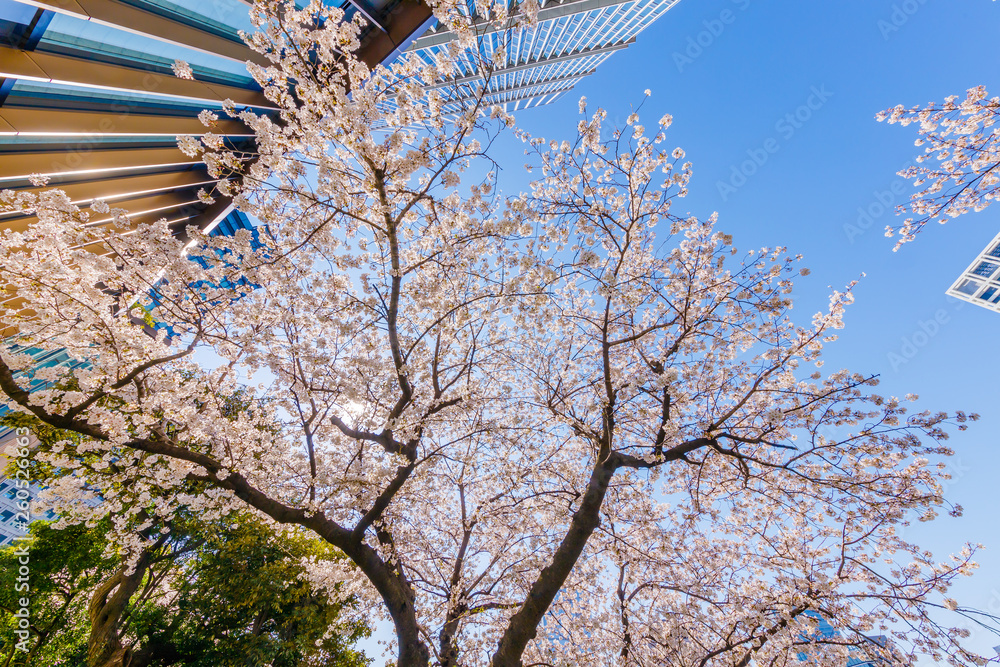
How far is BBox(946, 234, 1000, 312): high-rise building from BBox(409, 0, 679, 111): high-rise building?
72.0 metres

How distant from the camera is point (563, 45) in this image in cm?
3819

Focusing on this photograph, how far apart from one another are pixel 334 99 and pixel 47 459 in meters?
8.07

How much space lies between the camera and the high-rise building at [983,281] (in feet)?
203

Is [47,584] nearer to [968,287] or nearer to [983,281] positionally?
[983,281]

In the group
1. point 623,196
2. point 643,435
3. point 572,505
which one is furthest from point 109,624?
point 623,196

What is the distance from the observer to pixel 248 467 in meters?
7.06

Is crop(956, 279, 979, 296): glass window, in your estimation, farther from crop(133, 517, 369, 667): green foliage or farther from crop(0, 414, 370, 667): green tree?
crop(133, 517, 369, 667): green foliage

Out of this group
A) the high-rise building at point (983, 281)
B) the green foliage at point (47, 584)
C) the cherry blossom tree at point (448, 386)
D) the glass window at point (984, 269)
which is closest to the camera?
the cherry blossom tree at point (448, 386)

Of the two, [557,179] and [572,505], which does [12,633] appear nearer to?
[572,505]

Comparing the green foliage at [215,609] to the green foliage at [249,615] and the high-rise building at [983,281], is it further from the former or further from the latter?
the high-rise building at [983,281]

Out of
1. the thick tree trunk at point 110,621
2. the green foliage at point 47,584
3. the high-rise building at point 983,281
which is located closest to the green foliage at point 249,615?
the thick tree trunk at point 110,621

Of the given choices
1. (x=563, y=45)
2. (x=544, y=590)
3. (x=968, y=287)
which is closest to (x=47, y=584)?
(x=544, y=590)

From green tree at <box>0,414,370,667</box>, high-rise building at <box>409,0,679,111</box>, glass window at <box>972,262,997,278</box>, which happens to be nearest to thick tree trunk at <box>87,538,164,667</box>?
green tree at <box>0,414,370,667</box>

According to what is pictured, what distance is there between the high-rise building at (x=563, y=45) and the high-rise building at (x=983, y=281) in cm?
7200
